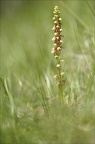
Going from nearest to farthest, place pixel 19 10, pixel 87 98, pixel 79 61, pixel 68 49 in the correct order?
1. pixel 87 98
2. pixel 79 61
3. pixel 68 49
4. pixel 19 10

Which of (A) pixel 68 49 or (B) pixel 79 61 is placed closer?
(B) pixel 79 61

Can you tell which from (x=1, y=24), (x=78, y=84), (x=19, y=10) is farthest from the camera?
(x=19, y=10)

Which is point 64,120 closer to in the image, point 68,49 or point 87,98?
point 87,98

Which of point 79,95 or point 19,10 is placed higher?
point 19,10

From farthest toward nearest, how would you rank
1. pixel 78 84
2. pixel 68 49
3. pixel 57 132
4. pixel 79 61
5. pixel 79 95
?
1. pixel 68 49
2. pixel 79 61
3. pixel 78 84
4. pixel 79 95
5. pixel 57 132

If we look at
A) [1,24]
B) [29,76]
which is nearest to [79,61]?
[29,76]

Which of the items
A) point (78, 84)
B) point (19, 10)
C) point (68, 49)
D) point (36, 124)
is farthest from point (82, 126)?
point (19, 10)

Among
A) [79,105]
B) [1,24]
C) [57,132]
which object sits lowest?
[57,132]

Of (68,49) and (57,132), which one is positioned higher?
(68,49)

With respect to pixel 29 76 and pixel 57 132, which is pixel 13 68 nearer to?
pixel 29 76
